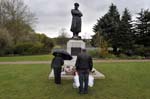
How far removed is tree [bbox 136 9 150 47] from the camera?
119 ft

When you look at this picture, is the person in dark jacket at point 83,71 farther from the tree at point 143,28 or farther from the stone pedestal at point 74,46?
the tree at point 143,28

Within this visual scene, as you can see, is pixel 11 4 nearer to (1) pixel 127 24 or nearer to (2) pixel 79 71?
(1) pixel 127 24

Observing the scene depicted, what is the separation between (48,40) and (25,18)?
377 inches

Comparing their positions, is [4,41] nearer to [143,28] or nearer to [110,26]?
[110,26]

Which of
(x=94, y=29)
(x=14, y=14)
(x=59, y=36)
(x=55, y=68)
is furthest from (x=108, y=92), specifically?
(x=59, y=36)

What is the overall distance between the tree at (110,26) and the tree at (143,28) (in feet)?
11.3

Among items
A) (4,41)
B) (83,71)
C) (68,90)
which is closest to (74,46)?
(68,90)

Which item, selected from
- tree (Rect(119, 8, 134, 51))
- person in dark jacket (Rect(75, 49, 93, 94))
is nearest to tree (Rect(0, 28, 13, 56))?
tree (Rect(119, 8, 134, 51))

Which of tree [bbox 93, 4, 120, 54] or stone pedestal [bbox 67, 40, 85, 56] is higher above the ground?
tree [bbox 93, 4, 120, 54]

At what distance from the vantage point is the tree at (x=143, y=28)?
36125mm

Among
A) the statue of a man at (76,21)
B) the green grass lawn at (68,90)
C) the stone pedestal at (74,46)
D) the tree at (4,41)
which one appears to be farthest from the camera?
the tree at (4,41)

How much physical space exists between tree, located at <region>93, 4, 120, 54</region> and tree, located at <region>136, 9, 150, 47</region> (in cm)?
345

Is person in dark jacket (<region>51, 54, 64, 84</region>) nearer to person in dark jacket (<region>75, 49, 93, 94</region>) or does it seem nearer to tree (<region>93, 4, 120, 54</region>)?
person in dark jacket (<region>75, 49, 93, 94</region>)

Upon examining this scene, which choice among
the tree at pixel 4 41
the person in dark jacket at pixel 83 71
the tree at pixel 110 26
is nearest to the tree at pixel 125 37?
the tree at pixel 110 26
